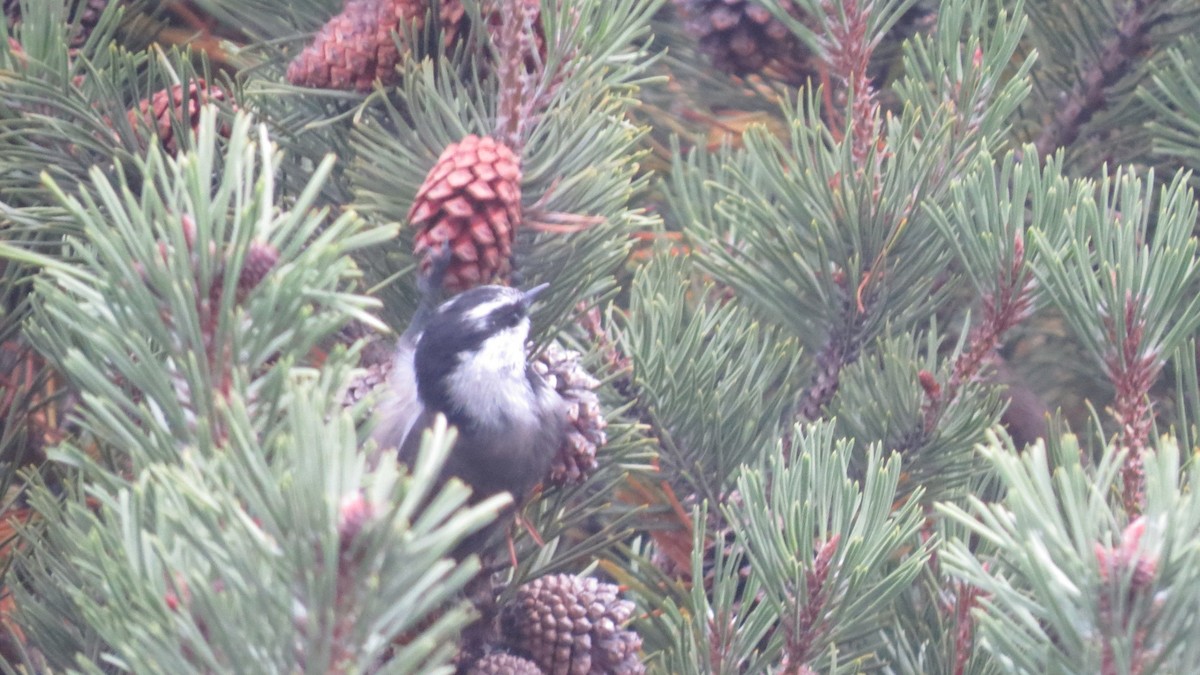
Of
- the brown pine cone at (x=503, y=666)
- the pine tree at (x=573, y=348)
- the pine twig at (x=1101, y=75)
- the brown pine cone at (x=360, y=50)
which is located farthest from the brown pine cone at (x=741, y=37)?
the brown pine cone at (x=503, y=666)

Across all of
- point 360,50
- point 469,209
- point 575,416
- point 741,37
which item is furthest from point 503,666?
point 741,37

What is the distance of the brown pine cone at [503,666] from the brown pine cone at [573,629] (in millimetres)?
32

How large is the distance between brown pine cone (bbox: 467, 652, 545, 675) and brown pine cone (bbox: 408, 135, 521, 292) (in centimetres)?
23

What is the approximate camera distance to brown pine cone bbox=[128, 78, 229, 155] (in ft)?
2.56

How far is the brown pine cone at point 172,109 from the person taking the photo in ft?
2.56

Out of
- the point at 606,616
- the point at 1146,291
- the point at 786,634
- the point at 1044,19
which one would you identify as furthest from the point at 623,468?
the point at 1044,19

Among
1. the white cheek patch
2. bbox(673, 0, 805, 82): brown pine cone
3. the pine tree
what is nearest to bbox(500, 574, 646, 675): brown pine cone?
the pine tree

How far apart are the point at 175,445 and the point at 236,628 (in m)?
0.10

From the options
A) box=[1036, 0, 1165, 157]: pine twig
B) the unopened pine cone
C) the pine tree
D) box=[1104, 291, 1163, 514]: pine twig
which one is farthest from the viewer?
box=[1036, 0, 1165, 157]: pine twig

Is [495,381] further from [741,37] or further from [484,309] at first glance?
[741,37]

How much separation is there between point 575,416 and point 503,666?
0.53 ft

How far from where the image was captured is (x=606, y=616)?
0.81 meters

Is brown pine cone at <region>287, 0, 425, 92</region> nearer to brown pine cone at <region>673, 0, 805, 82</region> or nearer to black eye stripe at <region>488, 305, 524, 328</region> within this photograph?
black eye stripe at <region>488, 305, 524, 328</region>

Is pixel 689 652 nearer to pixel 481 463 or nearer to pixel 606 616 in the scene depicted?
pixel 606 616
